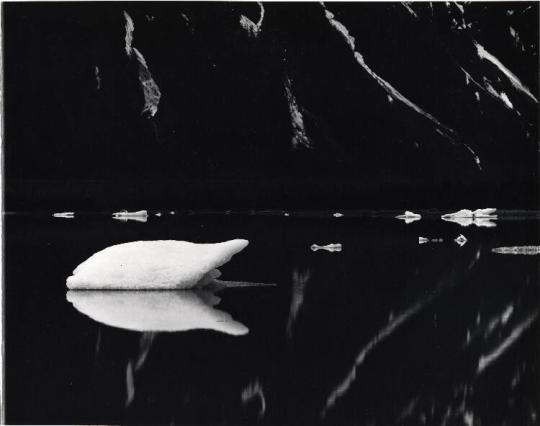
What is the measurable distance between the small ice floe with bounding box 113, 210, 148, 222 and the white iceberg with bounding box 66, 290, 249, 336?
842 centimetres

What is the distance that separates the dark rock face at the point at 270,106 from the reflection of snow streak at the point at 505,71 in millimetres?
31

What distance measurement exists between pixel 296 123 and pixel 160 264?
9.70 metres

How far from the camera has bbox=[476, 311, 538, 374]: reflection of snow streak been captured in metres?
4.51

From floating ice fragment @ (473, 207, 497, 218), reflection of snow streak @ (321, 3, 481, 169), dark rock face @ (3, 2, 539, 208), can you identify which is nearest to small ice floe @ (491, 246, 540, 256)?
dark rock face @ (3, 2, 539, 208)

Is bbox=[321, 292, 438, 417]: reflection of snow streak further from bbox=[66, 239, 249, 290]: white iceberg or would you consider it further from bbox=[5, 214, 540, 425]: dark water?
bbox=[66, 239, 249, 290]: white iceberg

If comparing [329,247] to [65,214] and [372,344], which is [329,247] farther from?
[65,214]

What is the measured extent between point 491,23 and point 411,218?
3218 mm

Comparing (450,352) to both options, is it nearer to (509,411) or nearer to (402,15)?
(509,411)

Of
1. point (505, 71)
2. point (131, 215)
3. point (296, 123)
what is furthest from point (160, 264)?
point (296, 123)

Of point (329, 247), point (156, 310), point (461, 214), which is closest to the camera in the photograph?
point (156, 310)

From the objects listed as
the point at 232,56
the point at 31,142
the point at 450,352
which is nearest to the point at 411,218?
the point at 232,56

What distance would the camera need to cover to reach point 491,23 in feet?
Result: 46.8

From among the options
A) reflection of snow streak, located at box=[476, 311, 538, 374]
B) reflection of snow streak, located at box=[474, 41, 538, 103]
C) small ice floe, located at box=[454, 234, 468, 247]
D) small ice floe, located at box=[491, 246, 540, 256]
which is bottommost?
reflection of snow streak, located at box=[476, 311, 538, 374]

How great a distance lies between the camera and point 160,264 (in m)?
6.44
